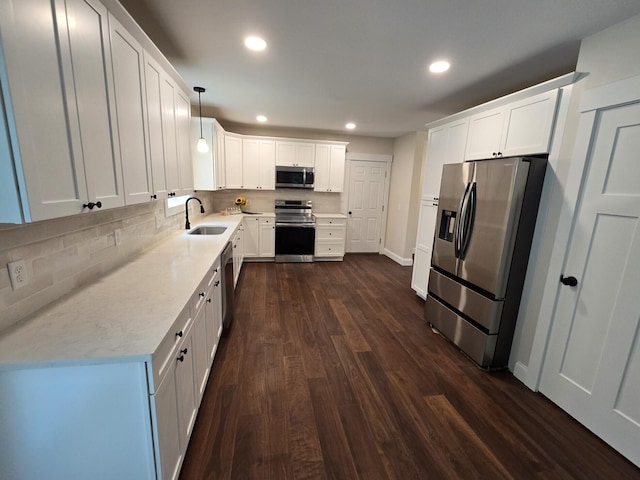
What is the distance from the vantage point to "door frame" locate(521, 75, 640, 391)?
64.1 inches

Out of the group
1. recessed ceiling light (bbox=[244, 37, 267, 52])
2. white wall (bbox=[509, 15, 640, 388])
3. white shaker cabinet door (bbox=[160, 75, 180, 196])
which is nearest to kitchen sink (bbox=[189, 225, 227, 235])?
white shaker cabinet door (bbox=[160, 75, 180, 196])

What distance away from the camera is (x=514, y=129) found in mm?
2307

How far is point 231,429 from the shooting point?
1.70 m

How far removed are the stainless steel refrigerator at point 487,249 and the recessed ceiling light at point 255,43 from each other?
6.66 feet

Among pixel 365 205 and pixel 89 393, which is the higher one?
pixel 365 205

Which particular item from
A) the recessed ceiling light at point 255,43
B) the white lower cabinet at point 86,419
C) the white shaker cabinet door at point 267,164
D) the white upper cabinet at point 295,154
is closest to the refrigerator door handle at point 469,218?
the recessed ceiling light at point 255,43

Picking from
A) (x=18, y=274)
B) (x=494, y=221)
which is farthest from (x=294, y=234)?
(x=18, y=274)

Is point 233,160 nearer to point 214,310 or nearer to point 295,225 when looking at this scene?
point 295,225

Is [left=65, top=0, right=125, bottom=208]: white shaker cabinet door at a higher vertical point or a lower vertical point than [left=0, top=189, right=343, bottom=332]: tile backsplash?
higher

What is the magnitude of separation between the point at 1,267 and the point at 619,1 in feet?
10.7

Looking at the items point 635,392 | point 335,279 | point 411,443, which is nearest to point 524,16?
point 635,392

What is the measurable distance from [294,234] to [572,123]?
4023 mm

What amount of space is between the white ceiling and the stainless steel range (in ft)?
7.46

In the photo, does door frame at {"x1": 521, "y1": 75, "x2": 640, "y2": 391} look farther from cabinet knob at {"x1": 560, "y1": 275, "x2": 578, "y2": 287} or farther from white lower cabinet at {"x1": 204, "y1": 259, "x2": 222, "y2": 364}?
white lower cabinet at {"x1": 204, "y1": 259, "x2": 222, "y2": 364}
